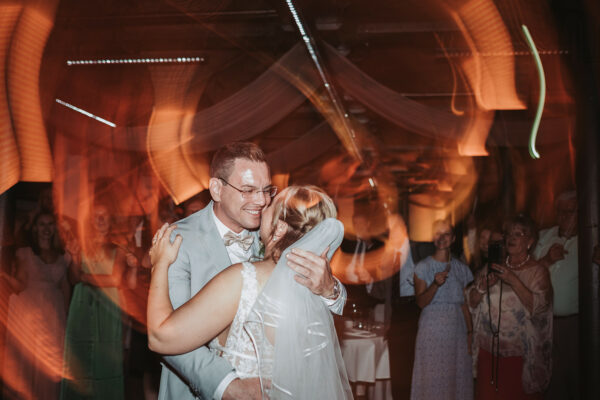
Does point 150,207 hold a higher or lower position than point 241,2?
lower

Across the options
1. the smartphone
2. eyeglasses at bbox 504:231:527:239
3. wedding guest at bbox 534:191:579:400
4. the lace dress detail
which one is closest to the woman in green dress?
the lace dress detail

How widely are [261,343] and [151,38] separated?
15.2 ft

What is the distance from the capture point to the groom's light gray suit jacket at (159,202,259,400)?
1928mm

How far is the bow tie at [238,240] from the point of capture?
2.32m

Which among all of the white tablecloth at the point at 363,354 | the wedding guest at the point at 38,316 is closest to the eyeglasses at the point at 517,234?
the white tablecloth at the point at 363,354

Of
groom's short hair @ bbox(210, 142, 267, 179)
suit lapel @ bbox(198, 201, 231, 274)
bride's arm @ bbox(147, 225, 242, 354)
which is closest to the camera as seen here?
bride's arm @ bbox(147, 225, 242, 354)

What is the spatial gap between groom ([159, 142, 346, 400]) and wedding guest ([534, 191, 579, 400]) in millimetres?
3032

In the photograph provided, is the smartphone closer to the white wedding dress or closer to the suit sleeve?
the white wedding dress

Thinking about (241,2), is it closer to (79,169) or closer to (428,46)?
(428,46)

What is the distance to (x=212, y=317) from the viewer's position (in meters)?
1.83

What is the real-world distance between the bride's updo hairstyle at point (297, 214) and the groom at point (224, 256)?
0.12 m

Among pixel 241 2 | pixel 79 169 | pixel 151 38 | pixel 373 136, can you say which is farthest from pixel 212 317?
pixel 373 136

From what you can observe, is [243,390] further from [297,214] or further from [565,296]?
[565,296]

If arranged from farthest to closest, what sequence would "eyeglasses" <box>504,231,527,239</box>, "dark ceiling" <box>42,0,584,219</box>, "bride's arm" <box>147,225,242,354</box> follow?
"dark ceiling" <box>42,0,584,219</box>, "eyeglasses" <box>504,231,527,239</box>, "bride's arm" <box>147,225,242,354</box>
